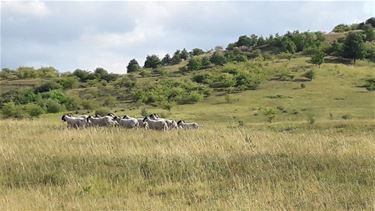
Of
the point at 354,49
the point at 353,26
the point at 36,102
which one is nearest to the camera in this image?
the point at 36,102

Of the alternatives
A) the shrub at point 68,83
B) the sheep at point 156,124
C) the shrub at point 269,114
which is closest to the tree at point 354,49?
the shrub at point 68,83

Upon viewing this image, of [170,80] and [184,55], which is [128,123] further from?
[184,55]

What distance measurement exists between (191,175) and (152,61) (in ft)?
396

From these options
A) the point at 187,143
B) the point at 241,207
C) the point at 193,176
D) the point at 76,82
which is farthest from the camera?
the point at 76,82

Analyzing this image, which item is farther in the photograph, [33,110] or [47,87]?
[47,87]

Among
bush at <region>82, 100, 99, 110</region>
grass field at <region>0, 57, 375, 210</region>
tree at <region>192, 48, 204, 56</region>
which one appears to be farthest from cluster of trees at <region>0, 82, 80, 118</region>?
tree at <region>192, 48, 204, 56</region>

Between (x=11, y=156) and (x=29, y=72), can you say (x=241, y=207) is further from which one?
(x=29, y=72)

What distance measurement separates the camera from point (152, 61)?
129m

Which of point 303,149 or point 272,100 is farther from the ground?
point 303,149

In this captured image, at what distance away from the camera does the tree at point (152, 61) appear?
12914 centimetres

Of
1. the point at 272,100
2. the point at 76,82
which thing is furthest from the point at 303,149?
the point at 76,82

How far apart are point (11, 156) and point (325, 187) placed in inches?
260

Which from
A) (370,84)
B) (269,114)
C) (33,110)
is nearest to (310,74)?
(370,84)

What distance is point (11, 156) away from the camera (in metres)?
11.6
